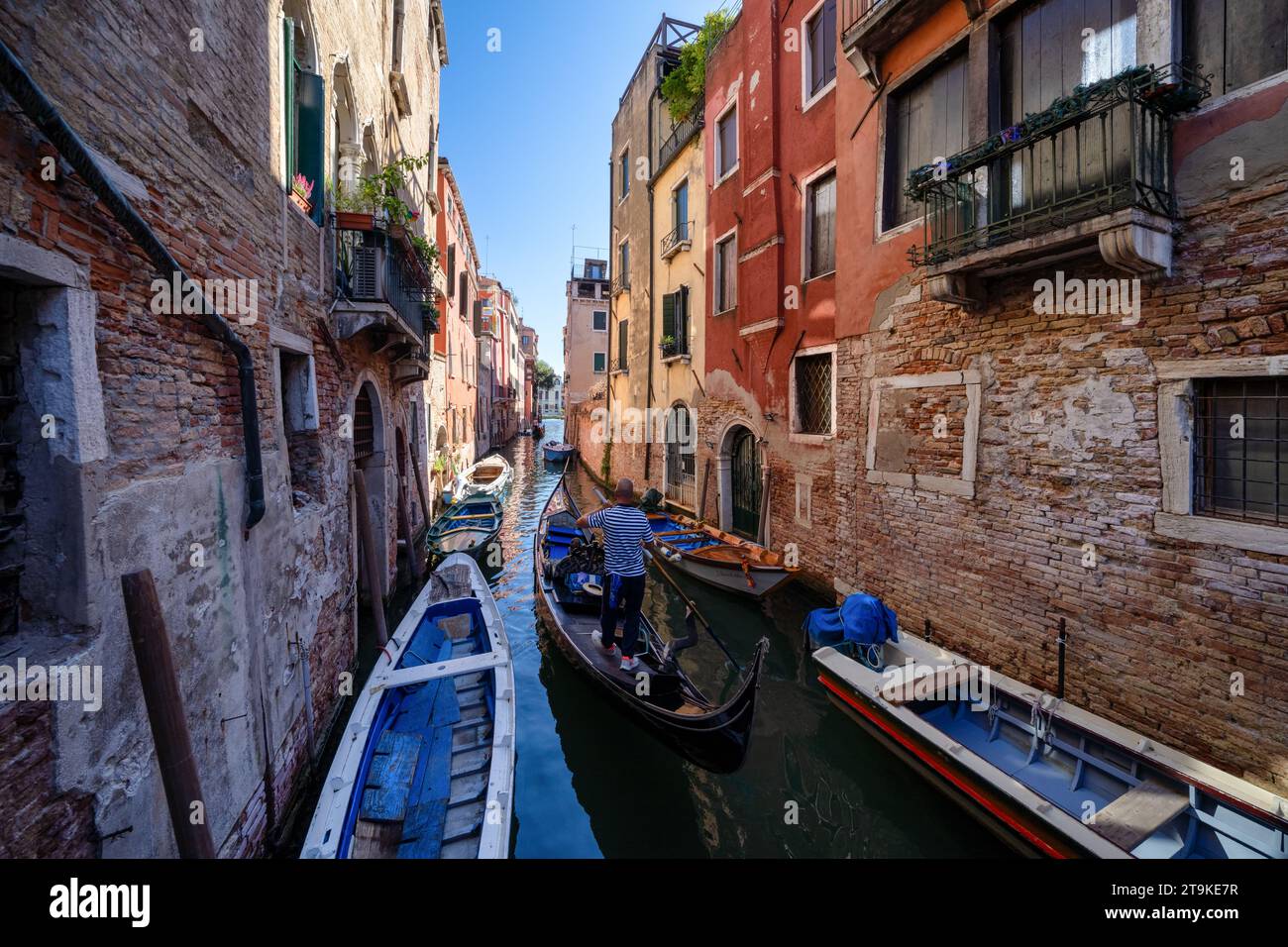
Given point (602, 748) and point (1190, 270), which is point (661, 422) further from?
point (1190, 270)

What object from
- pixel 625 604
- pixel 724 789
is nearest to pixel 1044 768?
pixel 724 789

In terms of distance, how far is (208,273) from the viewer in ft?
10.4

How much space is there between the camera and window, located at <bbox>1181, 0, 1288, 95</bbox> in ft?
11.3

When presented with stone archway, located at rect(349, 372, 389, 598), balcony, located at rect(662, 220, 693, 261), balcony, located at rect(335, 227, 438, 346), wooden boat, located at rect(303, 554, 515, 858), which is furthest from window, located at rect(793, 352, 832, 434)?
stone archway, located at rect(349, 372, 389, 598)

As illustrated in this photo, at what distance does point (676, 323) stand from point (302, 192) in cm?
860

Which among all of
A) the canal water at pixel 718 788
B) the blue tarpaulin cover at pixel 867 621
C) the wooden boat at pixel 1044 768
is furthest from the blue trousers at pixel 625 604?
the blue tarpaulin cover at pixel 867 621

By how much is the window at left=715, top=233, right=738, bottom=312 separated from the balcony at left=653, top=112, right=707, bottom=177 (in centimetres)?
255

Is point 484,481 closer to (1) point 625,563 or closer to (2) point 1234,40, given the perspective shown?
(1) point 625,563

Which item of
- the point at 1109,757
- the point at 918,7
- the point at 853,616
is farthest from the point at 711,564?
the point at 918,7

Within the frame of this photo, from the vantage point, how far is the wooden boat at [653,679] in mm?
3814

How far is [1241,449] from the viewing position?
143 inches

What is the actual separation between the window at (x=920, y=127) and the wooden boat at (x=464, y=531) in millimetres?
7770

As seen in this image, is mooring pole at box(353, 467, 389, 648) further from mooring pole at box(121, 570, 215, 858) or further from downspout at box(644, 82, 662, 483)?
downspout at box(644, 82, 662, 483)

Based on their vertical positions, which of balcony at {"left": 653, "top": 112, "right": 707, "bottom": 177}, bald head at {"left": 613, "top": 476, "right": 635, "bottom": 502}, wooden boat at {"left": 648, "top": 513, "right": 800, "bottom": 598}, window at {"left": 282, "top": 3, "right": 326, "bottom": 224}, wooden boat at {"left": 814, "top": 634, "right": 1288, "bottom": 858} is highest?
balcony at {"left": 653, "top": 112, "right": 707, "bottom": 177}
